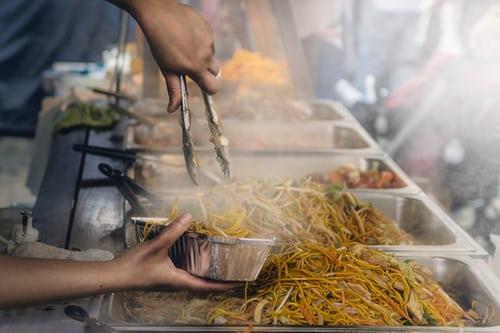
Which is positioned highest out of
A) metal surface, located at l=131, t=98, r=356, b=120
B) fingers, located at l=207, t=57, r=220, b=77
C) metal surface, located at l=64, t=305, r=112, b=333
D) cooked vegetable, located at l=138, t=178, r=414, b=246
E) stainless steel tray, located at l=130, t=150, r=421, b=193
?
metal surface, located at l=131, t=98, r=356, b=120

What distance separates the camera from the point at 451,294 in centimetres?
268

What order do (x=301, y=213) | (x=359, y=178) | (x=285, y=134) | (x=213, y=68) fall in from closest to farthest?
(x=213, y=68)
(x=301, y=213)
(x=359, y=178)
(x=285, y=134)

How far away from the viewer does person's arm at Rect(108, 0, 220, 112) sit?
2.12 metres

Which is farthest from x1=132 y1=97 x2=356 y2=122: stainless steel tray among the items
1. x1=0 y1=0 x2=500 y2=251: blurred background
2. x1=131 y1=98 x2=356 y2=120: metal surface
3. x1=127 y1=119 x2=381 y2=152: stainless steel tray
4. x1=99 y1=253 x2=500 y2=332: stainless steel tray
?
x1=99 y1=253 x2=500 y2=332: stainless steel tray

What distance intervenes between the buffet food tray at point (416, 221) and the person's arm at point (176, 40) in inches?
23.9

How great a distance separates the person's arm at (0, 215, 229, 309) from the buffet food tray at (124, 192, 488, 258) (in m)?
0.65

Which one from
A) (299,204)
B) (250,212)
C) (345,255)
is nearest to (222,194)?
(250,212)

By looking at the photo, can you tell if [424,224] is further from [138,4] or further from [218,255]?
[138,4]

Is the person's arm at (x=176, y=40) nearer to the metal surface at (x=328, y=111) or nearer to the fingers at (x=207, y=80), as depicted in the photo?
the fingers at (x=207, y=80)

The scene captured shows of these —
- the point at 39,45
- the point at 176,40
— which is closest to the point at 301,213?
the point at 176,40

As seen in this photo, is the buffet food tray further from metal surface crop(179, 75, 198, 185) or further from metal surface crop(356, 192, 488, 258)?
metal surface crop(179, 75, 198, 185)

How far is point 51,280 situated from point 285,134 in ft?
10.7

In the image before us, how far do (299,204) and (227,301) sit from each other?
88 centimetres

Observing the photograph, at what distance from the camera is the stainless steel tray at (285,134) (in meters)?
4.61
